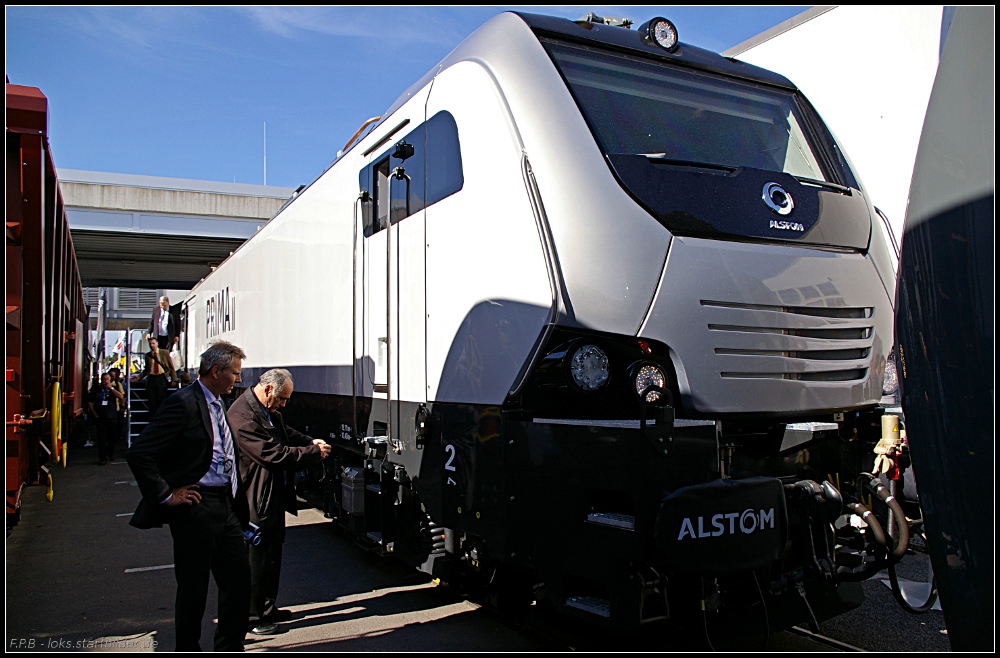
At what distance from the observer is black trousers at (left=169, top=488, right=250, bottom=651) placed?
3787 millimetres

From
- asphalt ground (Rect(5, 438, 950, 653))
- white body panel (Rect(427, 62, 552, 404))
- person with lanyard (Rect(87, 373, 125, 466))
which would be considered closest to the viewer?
white body panel (Rect(427, 62, 552, 404))

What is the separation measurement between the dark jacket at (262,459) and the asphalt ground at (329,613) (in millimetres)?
788

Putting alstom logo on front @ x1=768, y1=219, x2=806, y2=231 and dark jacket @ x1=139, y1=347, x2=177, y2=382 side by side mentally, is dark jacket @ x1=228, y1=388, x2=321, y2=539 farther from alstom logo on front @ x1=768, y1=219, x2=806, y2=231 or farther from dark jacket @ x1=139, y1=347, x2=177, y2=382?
dark jacket @ x1=139, y1=347, x2=177, y2=382

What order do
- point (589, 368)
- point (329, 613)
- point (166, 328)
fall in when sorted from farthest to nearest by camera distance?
point (166, 328)
point (329, 613)
point (589, 368)

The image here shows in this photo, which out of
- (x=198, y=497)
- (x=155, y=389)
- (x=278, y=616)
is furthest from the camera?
(x=155, y=389)

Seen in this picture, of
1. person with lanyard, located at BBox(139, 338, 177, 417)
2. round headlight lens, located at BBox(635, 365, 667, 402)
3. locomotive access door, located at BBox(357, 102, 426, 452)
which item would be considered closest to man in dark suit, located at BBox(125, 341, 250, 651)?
locomotive access door, located at BBox(357, 102, 426, 452)

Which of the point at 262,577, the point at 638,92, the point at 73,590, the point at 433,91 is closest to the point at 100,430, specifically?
the point at 73,590

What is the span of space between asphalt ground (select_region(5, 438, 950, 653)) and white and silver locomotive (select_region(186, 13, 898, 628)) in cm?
39

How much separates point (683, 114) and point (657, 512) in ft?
7.78

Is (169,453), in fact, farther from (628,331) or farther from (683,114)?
(683,114)

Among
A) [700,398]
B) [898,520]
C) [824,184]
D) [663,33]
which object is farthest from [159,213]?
[898,520]

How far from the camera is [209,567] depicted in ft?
12.8

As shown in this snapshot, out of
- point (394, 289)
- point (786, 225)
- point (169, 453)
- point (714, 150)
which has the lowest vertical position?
point (169, 453)

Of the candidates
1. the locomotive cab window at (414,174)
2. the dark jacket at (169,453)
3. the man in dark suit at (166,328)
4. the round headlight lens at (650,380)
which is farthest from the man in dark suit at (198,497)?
the man in dark suit at (166,328)
